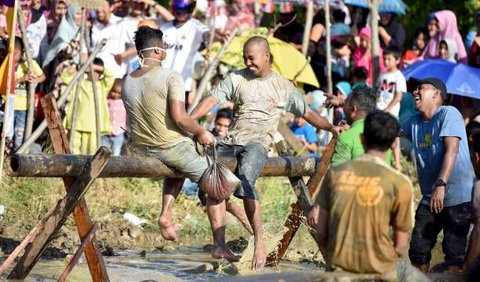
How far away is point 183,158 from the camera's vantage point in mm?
10594

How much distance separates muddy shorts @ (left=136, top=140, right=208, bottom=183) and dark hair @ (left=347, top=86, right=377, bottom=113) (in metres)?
1.46

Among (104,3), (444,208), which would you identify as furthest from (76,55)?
(444,208)

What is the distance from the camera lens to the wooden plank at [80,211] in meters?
10.1

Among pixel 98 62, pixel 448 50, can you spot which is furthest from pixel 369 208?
pixel 448 50

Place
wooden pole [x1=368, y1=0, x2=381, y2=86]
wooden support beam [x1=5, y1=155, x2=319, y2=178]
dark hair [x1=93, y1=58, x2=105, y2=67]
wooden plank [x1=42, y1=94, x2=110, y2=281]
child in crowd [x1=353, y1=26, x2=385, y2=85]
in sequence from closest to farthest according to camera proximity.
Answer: wooden support beam [x1=5, y1=155, x2=319, y2=178]
wooden plank [x1=42, y1=94, x2=110, y2=281]
dark hair [x1=93, y1=58, x2=105, y2=67]
wooden pole [x1=368, y1=0, x2=381, y2=86]
child in crowd [x1=353, y1=26, x2=385, y2=85]

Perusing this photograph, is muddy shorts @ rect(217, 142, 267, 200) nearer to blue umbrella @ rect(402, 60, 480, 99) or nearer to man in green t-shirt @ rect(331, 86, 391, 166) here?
man in green t-shirt @ rect(331, 86, 391, 166)

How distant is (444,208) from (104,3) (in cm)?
479

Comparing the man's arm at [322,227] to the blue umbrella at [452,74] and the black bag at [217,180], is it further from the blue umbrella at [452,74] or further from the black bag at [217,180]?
the blue umbrella at [452,74]

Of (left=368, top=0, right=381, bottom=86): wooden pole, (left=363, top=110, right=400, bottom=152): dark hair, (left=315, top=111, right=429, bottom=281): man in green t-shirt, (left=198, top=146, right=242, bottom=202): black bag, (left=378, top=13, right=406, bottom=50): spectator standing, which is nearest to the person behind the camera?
(left=315, top=111, right=429, bottom=281): man in green t-shirt

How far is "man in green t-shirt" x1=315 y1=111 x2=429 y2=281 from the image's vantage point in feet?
25.8

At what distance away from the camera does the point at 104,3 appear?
44.5 ft

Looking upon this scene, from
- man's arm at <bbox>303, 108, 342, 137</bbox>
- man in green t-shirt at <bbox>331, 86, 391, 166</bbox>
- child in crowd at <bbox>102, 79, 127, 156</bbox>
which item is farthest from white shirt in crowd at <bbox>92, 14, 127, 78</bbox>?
man in green t-shirt at <bbox>331, 86, 391, 166</bbox>

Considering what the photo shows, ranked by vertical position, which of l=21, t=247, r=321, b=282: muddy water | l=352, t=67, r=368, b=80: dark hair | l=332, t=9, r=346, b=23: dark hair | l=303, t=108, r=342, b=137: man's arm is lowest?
l=21, t=247, r=321, b=282: muddy water

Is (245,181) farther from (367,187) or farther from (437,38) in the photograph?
(437,38)
